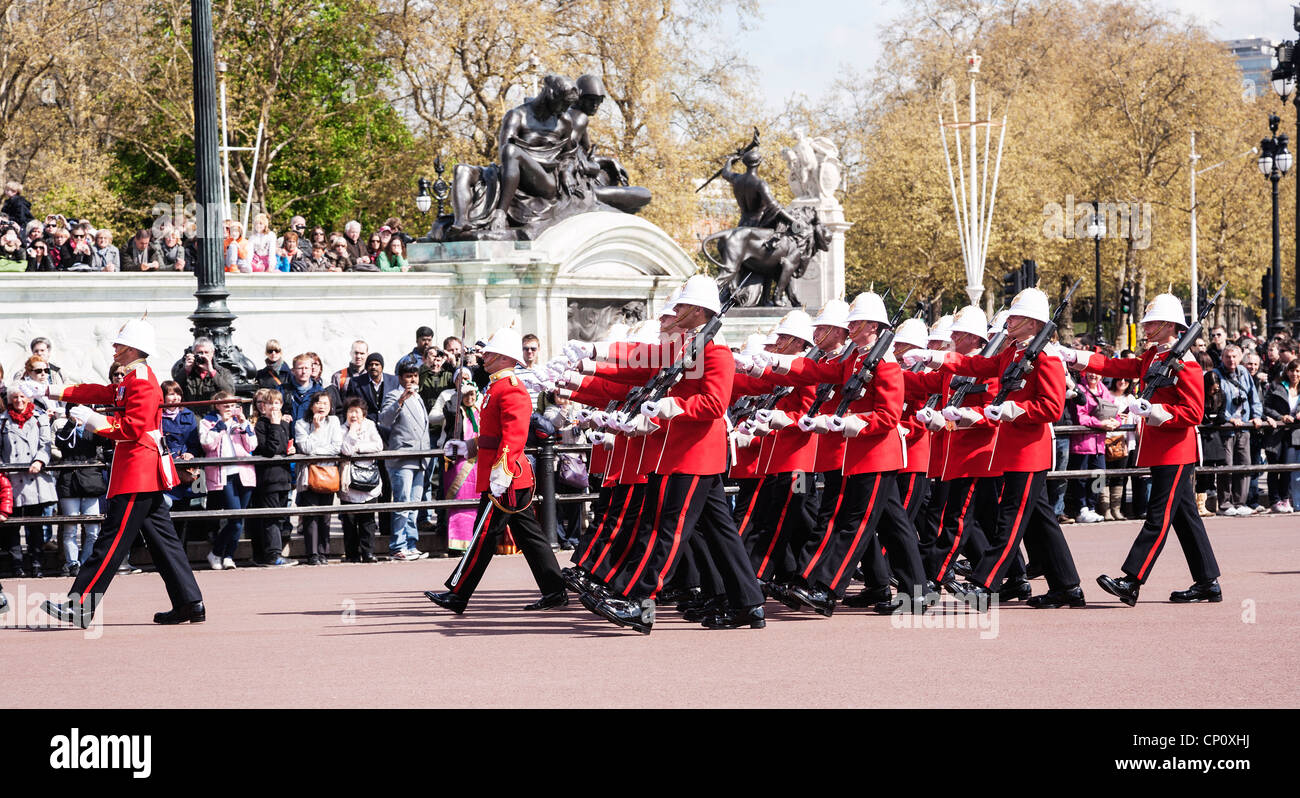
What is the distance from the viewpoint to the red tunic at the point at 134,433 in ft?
32.5

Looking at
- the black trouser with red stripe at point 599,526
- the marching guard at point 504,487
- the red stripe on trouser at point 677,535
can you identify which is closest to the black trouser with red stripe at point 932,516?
the black trouser with red stripe at point 599,526

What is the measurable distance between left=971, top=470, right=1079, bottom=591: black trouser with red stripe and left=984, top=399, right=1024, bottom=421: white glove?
0.38 meters

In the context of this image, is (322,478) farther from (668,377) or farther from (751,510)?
(668,377)

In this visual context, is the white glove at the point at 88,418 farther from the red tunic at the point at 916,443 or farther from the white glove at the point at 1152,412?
the white glove at the point at 1152,412

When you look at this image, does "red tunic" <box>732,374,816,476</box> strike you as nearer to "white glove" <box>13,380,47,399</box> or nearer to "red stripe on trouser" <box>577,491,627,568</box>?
"red stripe on trouser" <box>577,491,627,568</box>

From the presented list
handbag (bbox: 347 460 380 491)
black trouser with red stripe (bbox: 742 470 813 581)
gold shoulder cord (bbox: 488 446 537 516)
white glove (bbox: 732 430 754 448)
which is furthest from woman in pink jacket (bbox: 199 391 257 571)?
black trouser with red stripe (bbox: 742 470 813 581)

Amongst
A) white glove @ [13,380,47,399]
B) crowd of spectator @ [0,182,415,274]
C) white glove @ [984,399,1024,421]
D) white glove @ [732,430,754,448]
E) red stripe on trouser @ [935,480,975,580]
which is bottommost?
red stripe on trouser @ [935,480,975,580]

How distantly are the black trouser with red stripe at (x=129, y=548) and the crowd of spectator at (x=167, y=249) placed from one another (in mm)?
9493

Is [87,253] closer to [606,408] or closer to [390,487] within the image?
[390,487]

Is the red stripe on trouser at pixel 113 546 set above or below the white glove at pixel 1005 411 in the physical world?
below

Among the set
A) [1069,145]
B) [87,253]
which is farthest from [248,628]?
[1069,145]

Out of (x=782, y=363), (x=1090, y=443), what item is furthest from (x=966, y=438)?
(x=1090, y=443)

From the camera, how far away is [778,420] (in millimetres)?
9906

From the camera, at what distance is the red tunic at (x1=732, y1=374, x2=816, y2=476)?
407 inches
